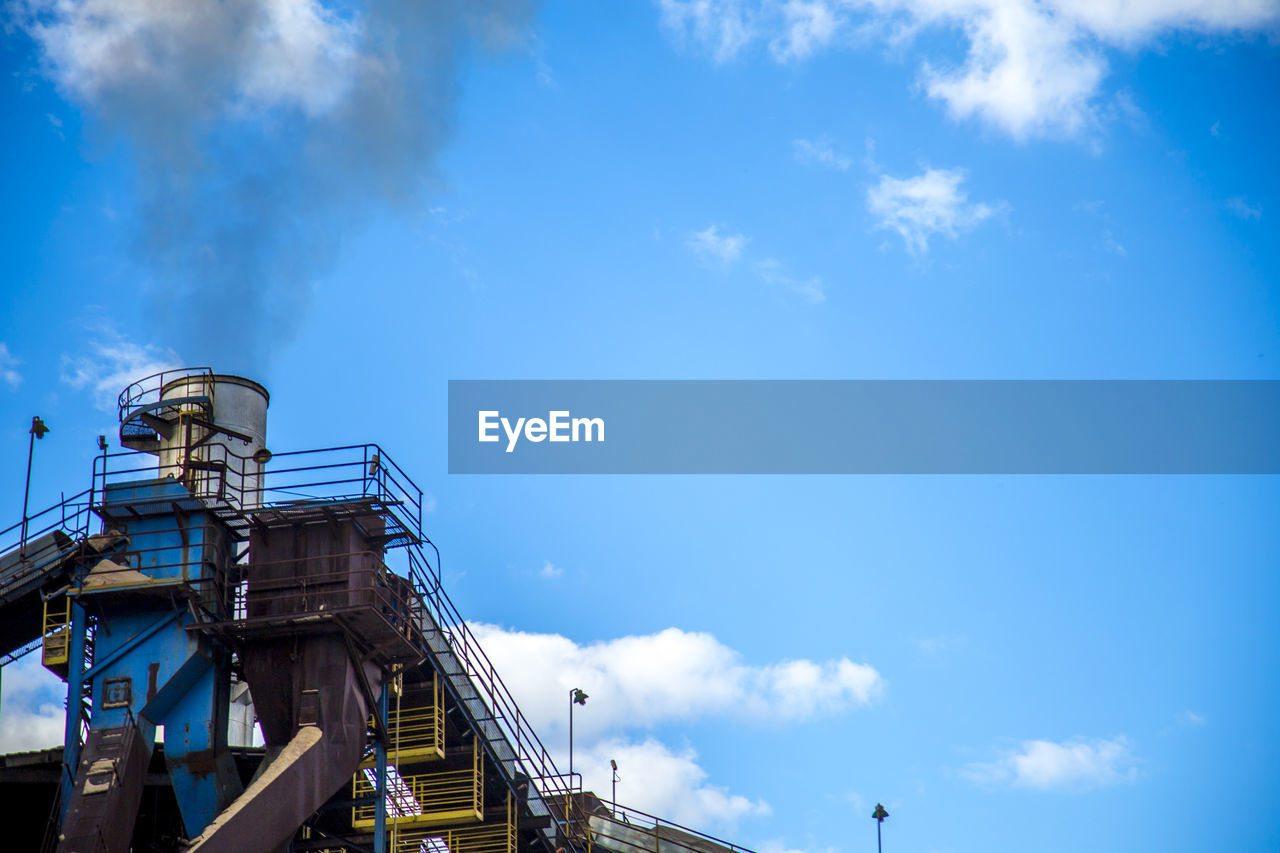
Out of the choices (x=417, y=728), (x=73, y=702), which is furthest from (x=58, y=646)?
(x=417, y=728)

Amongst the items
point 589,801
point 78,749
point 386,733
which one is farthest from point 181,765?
point 589,801

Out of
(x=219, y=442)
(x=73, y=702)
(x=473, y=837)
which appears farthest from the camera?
(x=473, y=837)

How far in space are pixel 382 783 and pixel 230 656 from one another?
4179mm

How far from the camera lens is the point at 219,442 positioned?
38625mm

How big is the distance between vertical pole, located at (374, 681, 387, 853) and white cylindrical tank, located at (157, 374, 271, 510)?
202 inches

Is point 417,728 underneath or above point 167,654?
underneath

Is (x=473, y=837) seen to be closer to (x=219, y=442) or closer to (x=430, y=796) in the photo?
(x=430, y=796)

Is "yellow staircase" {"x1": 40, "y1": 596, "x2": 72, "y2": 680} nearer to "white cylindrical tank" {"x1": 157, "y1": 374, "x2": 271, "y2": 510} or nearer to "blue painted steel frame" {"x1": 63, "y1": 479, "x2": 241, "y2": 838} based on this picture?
"blue painted steel frame" {"x1": 63, "y1": 479, "x2": 241, "y2": 838}

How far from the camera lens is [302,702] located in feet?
119

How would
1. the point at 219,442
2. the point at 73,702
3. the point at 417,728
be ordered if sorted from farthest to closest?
the point at 417,728, the point at 219,442, the point at 73,702

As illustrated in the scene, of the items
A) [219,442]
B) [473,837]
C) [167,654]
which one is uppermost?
[219,442]

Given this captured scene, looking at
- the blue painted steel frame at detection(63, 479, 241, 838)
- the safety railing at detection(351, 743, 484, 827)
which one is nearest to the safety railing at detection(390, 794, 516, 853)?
the safety railing at detection(351, 743, 484, 827)

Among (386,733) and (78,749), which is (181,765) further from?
(386,733)

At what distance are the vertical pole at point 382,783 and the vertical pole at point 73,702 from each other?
6.12m
